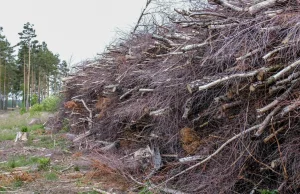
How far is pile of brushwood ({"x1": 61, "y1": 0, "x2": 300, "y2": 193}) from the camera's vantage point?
3072mm

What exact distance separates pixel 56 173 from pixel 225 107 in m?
3.57

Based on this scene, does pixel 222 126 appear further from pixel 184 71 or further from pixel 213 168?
pixel 184 71

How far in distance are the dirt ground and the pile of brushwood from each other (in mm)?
265

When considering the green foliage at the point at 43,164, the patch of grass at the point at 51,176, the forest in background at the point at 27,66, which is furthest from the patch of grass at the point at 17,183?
the forest in background at the point at 27,66

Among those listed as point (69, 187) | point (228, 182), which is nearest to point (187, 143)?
point (228, 182)

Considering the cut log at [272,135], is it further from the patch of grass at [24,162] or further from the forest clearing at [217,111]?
the patch of grass at [24,162]

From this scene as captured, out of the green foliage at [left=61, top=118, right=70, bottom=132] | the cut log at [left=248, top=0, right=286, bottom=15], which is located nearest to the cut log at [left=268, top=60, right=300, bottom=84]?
the cut log at [left=248, top=0, right=286, bottom=15]

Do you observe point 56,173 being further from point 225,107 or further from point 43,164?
point 225,107

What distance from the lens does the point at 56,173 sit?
18.8 feet

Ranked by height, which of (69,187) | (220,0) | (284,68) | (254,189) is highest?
(220,0)

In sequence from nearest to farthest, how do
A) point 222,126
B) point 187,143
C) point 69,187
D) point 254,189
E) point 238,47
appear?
point 254,189
point 238,47
point 222,126
point 187,143
point 69,187

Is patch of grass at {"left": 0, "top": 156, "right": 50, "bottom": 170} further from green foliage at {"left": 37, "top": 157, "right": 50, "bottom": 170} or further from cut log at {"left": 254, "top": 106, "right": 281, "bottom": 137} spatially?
cut log at {"left": 254, "top": 106, "right": 281, "bottom": 137}

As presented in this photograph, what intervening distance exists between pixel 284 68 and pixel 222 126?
1.11 m

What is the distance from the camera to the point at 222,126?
3865mm
